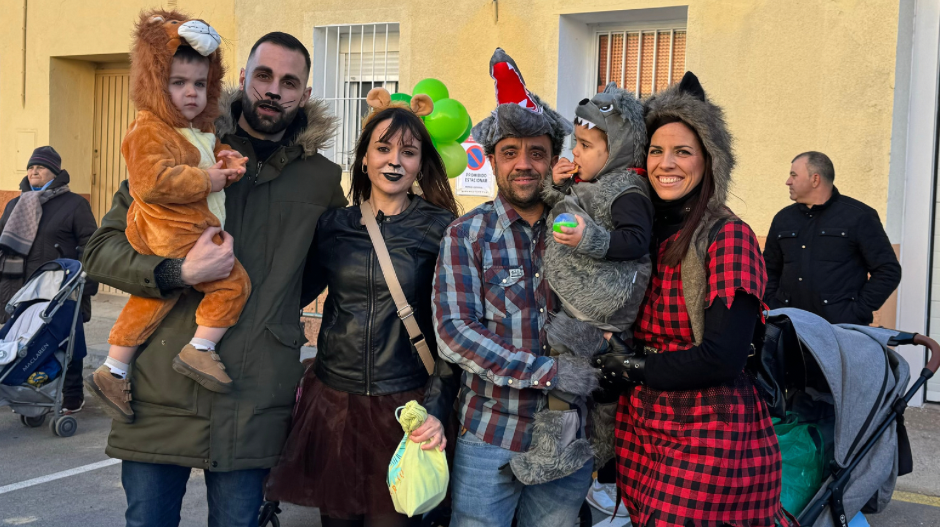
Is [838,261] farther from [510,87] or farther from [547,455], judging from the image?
[547,455]

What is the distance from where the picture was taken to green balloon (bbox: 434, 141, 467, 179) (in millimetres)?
4707

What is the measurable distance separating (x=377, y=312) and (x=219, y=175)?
0.72 metres

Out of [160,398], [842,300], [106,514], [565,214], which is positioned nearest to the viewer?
[565,214]

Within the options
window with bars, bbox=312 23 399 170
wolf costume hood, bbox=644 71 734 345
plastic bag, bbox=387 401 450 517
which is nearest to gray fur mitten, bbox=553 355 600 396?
wolf costume hood, bbox=644 71 734 345

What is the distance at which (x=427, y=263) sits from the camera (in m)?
2.92

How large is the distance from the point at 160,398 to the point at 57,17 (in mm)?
10390

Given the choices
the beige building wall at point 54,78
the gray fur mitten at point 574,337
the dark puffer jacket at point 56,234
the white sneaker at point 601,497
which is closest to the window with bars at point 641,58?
the white sneaker at point 601,497

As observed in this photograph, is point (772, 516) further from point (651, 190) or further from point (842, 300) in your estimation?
point (842, 300)

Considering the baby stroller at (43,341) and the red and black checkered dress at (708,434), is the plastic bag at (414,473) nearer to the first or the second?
the red and black checkered dress at (708,434)

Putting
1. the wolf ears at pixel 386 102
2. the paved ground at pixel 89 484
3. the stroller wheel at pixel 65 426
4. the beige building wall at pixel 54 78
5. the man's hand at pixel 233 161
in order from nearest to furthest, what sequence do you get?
the man's hand at pixel 233 161, the wolf ears at pixel 386 102, the paved ground at pixel 89 484, the stroller wheel at pixel 65 426, the beige building wall at pixel 54 78

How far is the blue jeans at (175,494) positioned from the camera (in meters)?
2.73

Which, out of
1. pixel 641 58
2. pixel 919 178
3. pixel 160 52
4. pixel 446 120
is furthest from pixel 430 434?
pixel 641 58

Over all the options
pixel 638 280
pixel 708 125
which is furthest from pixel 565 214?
pixel 708 125

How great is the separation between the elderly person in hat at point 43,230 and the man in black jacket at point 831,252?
5654 millimetres
